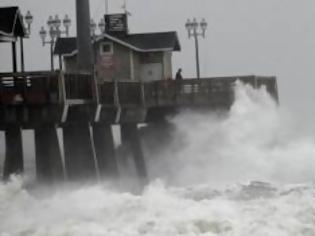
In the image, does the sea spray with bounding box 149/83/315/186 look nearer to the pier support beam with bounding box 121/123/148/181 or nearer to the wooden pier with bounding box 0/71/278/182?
the pier support beam with bounding box 121/123/148/181

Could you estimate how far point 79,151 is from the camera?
95.2 feet

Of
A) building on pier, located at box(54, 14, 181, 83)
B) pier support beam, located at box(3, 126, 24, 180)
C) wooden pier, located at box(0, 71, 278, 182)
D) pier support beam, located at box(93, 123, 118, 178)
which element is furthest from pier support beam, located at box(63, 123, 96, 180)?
building on pier, located at box(54, 14, 181, 83)

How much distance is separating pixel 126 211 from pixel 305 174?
1590 centimetres

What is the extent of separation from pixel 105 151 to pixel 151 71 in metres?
23.1

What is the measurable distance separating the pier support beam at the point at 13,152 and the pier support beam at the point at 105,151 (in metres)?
4.87

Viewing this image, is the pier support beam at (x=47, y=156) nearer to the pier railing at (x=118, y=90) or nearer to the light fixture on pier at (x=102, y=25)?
the pier railing at (x=118, y=90)

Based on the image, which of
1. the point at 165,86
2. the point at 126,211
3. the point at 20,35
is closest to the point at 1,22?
the point at 20,35

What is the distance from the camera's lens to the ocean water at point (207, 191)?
2152cm

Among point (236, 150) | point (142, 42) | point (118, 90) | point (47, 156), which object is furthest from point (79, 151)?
point (142, 42)

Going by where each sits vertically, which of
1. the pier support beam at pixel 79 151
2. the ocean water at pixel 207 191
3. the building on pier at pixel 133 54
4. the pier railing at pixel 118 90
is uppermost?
the building on pier at pixel 133 54

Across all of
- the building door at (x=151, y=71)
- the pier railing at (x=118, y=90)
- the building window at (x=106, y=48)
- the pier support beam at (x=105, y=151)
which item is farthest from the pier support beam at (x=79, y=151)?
the building window at (x=106, y=48)

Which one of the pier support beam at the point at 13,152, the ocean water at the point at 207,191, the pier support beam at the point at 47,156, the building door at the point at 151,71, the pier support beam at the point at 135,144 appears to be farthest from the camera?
the building door at the point at 151,71

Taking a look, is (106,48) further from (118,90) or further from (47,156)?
(47,156)

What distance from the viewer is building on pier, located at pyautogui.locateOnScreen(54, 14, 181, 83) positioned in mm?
54406
